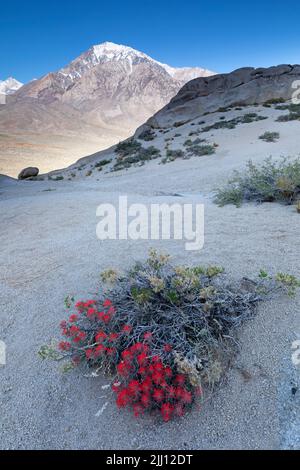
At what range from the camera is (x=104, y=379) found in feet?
6.57

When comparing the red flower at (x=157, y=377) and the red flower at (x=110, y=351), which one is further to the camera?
the red flower at (x=110, y=351)

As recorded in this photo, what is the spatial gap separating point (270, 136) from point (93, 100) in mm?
87915

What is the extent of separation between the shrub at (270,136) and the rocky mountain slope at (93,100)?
40.4 m

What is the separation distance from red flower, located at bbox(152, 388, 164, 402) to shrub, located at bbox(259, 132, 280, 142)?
1135 centimetres

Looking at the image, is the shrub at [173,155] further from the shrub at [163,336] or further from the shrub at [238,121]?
the shrub at [163,336]

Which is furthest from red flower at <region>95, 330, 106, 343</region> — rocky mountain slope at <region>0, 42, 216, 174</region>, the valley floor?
rocky mountain slope at <region>0, 42, 216, 174</region>

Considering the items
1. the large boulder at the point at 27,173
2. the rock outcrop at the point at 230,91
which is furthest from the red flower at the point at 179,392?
the rock outcrop at the point at 230,91

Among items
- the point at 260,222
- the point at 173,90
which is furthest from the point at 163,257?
the point at 173,90

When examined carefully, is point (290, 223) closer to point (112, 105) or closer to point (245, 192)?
point (245, 192)

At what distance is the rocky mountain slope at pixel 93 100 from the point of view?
65.0 metres

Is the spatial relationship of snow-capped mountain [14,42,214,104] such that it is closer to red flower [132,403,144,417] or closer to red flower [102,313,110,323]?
red flower [102,313,110,323]

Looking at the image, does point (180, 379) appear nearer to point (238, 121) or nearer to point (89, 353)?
Result: point (89, 353)

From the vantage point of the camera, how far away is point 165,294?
2.24 m

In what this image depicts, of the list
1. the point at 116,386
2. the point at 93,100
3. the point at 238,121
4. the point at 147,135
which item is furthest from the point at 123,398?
the point at 93,100
